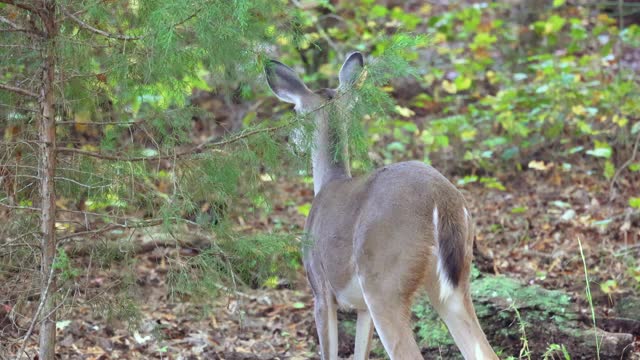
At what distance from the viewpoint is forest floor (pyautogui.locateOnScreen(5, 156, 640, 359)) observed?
6.66 meters

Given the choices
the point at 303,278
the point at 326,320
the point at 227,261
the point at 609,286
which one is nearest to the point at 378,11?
the point at 303,278

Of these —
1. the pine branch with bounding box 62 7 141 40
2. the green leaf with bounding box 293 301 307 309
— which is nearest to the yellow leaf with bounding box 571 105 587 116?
the green leaf with bounding box 293 301 307 309

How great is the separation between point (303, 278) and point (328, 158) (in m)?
2.65

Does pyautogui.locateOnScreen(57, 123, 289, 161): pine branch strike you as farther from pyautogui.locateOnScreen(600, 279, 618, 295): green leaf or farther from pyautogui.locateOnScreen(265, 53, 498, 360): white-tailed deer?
pyautogui.locateOnScreen(600, 279, 618, 295): green leaf

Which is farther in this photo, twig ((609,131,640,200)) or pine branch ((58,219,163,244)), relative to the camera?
twig ((609,131,640,200))

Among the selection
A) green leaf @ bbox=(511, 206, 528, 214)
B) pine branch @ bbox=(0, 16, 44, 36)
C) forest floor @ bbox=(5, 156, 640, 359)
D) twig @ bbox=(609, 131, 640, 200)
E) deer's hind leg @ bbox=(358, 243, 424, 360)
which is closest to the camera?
deer's hind leg @ bbox=(358, 243, 424, 360)

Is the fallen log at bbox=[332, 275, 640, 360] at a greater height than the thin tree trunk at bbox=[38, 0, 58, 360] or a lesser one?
lesser

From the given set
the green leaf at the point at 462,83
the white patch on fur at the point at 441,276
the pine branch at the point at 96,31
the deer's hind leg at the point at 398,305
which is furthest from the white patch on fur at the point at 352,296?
the green leaf at the point at 462,83

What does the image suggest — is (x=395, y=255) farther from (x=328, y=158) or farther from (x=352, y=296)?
(x=328, y=158)

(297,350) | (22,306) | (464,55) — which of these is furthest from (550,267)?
(464,55)

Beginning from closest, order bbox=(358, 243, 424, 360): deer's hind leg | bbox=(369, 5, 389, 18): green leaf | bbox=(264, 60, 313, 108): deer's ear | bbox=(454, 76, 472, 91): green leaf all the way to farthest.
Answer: bbox=(358, 243, 424, 360): deer's hind leg → bbox=(264, 60, 313, 108): deer's ear → bbox=(454, 76, 472, 91): green leaf → bbox=(369, 5, 389, 18): green leaf

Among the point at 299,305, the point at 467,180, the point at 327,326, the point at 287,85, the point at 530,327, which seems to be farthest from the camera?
the point at 467,180

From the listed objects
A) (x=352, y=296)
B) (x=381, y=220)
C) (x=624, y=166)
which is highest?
(x=381, y=220)

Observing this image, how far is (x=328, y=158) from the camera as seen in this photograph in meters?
5.96
